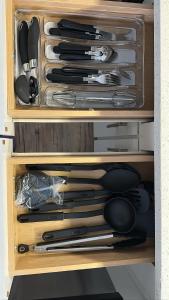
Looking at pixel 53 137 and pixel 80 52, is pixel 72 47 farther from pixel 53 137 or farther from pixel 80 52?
pixel 53 137

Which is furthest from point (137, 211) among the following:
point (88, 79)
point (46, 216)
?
point (88, 79)

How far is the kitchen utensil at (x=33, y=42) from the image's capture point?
85cm

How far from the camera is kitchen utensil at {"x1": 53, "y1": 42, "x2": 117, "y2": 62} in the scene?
91cm

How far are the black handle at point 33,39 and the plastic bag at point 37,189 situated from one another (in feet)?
1.11

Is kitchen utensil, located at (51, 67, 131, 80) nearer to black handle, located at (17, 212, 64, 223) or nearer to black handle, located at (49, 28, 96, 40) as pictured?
black handle, located at (49, 28, 96, 40)

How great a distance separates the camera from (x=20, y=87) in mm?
854

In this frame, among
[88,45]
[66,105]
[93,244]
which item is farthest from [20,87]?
[93,244]

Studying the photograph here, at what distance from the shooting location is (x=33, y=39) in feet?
2.81

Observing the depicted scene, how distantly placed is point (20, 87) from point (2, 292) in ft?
1.70

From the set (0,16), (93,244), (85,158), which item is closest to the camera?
(0,16)

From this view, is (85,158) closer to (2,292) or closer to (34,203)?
(34,203)

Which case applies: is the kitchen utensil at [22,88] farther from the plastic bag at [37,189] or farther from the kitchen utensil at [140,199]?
the kitchen utensil at [140,199]

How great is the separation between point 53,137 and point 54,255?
0.57 meters

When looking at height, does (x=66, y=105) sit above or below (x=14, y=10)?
below
